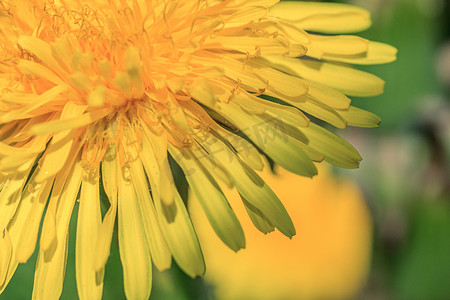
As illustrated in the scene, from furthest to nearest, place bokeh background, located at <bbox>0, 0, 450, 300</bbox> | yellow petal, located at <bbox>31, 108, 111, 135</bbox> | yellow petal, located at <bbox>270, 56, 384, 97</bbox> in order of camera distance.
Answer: bokeh background, located at <bbox>0, 0, 450, 300</bbox> < yellow petal, located at <bbox>270, 56, 384, 97</bbox> < yellow petal, located at <bbox>31, 108, 111, 135</bbox>

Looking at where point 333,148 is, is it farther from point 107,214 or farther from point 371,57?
point 107,214

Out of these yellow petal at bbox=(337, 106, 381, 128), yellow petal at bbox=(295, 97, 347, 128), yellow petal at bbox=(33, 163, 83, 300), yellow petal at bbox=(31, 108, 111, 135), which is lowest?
yellow petal at bbox=(33, 163, 83, 300)

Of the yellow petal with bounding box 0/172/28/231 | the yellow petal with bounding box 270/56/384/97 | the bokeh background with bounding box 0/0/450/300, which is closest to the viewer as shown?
the yellow petal with bounding box 0/172/28/231

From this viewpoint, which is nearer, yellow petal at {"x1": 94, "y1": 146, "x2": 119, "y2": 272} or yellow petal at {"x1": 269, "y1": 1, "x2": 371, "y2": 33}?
yellow petal at {"x1": 94, "y1": 146, "x2": 119, "y2": 272}

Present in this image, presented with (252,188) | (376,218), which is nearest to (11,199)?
(252,188)

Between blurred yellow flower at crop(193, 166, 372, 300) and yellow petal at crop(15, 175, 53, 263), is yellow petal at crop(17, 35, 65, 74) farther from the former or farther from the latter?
blurred yellow flower at crop(193, 166, 372, 300)

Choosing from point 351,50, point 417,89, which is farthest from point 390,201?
point 351,50

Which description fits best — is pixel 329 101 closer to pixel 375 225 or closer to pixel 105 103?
pixel 105 103

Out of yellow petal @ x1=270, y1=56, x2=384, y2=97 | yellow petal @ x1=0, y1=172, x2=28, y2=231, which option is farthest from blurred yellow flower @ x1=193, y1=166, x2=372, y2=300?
yellow petal @ x1=0, y1=172, x2=28, y2=231
